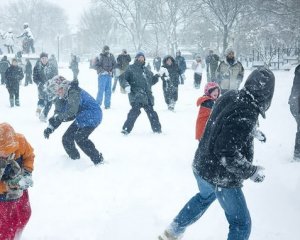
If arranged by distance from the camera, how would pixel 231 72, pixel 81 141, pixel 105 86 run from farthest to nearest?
1. pixel 105 86
2. pixel 231 72
3. pixel 81 141

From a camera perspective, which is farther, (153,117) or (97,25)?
(97,25)

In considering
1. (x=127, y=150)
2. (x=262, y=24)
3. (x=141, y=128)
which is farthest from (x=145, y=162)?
(x=262, y=24)

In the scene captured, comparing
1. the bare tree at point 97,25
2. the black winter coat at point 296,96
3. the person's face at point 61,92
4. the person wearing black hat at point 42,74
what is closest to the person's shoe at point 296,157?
the black winter coat at point 296,96

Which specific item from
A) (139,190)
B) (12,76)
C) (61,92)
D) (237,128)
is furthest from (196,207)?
(12,76)

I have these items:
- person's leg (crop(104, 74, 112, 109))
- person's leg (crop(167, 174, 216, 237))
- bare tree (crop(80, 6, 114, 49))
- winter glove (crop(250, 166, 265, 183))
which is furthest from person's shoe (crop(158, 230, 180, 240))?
bare tree (crop(80, 6, 114, 49))

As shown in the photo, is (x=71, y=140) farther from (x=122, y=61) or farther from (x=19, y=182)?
(x=122, y=61)

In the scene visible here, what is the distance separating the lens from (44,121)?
988 cm

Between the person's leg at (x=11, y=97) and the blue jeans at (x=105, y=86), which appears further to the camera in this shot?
the person's leg at (x=11, y=97)

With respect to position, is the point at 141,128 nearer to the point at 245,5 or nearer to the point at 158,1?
the point at 245,5

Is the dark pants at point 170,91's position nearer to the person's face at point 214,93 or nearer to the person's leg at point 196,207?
the person's face at point 214,93

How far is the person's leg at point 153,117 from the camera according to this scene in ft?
26.0

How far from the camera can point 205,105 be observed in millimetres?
4918

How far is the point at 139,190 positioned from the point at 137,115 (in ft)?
10.6

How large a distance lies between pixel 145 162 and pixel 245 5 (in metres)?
22.3
